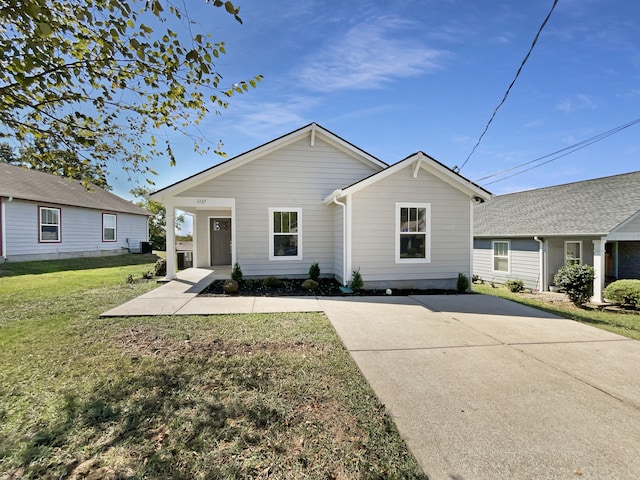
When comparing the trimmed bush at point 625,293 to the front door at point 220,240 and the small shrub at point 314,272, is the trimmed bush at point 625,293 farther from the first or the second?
the front door at point 220,240

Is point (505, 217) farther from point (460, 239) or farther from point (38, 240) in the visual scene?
point (38, 240)

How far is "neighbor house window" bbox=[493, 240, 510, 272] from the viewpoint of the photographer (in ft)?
51.5

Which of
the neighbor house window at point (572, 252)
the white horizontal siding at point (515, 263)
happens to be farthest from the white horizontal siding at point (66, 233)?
the neighbor house window at point (572, 252)

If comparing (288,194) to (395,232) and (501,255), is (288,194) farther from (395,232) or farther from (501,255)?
(501,255)

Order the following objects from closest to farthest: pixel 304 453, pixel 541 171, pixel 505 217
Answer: pixel 304 453 → pixel 505 217 → pixel 541 171

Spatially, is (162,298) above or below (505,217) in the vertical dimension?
below

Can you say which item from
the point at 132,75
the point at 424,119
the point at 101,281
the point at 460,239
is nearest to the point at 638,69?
the point at 424,119

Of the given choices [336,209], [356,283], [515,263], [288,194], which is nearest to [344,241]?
[356,283]

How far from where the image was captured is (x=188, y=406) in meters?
2.73

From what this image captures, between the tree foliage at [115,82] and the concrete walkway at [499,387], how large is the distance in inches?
136

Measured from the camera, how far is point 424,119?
1223cm

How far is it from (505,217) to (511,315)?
12.8m

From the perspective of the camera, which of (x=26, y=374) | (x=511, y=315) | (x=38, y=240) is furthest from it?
(x=38, y=240)

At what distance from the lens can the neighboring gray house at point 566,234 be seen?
11.0m
